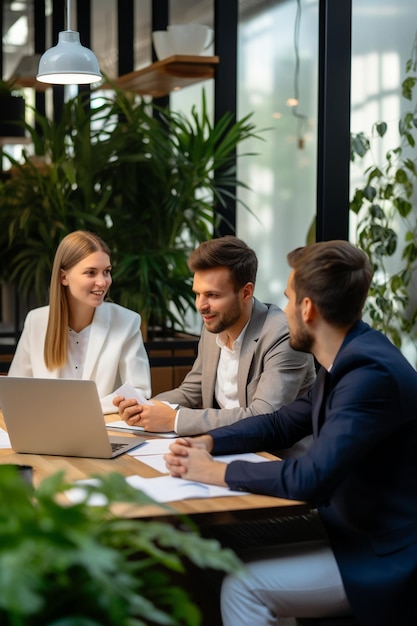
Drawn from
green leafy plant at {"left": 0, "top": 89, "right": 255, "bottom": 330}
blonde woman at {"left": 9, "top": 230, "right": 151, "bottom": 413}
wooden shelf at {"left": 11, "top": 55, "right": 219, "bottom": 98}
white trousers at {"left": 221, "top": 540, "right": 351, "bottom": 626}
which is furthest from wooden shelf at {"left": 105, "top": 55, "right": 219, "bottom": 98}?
white trousers at {"left": 221, "top": 540, "right": 351, "bottom": 626}

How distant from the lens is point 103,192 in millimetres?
5508

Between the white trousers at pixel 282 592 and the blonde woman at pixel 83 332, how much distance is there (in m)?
1.53

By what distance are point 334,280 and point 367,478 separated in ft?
1.55

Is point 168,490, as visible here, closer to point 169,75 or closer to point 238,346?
point 238,346

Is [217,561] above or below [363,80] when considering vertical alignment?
below

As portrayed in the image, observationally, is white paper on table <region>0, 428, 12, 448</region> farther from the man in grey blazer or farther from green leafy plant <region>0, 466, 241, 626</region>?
green leafy plant <region>0, 466, 241, 626</region>

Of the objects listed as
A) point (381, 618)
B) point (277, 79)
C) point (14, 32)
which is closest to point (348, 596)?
point (381, 618)

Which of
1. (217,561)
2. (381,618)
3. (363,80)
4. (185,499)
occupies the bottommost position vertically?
(381,618)

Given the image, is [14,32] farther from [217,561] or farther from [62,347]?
[217,561]

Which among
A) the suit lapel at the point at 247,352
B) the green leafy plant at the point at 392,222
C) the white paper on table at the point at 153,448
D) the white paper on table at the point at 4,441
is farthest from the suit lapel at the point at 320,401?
the green leafy plant at the point at 392,222

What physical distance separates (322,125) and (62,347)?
158 centimetres

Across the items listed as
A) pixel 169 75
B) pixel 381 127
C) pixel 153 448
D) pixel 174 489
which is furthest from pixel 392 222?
pixel 174 489

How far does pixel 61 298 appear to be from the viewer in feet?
12.1

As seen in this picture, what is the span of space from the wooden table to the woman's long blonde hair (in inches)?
45.5
